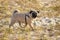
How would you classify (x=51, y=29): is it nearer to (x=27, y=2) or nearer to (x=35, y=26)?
(x=35, y=26)

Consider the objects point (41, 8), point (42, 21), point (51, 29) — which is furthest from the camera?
point (41, 8)

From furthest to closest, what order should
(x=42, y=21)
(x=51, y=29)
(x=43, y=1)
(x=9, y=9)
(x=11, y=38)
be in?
1. (x=43, y=1)
2. (x=9, y=9)
3. (x=42, y=21)
4. (x=51, y=29)
5. (x=11, y=38)

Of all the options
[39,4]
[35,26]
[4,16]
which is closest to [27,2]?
[39,4]

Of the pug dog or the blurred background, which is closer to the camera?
the blurred background

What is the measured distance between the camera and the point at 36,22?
11.5m

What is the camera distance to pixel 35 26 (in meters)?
10.8

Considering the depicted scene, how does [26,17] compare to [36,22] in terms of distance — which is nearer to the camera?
[26,17]

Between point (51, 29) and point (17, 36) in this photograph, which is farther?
point (51, 29)

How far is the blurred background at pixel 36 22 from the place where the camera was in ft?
31.4

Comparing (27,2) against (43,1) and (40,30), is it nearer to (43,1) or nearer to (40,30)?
(43,1)

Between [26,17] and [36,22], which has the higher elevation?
[26,17]

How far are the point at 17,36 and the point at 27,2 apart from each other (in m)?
6.62

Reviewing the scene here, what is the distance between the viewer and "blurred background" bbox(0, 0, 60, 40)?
31.4 ft

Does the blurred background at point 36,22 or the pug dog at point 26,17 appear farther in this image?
the pug dog at point 26,17
